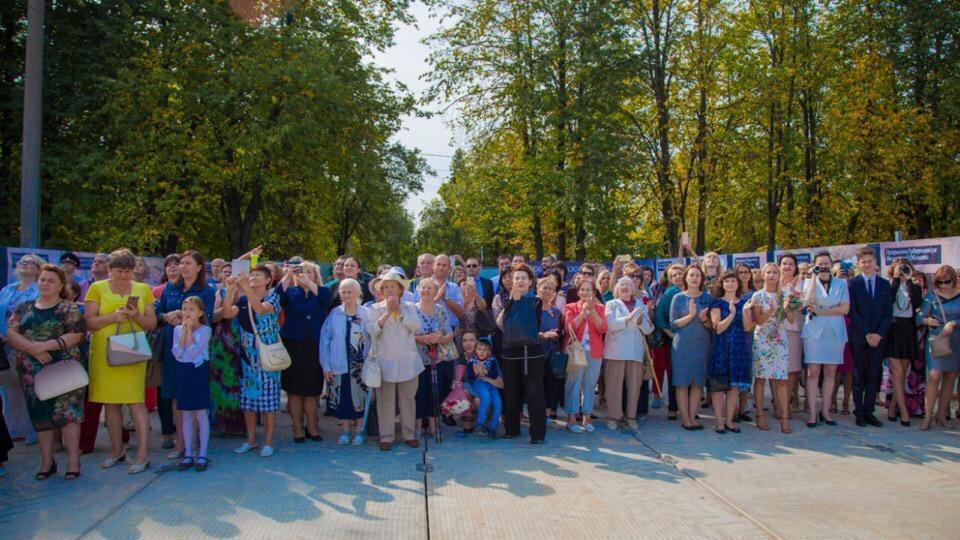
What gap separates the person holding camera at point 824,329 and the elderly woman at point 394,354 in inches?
175

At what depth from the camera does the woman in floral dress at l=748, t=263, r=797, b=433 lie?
749 cm

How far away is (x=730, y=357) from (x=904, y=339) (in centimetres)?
227

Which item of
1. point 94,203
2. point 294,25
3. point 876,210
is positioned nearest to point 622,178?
point 876,210

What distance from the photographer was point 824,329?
7809mm

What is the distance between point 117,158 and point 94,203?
4.43 ft

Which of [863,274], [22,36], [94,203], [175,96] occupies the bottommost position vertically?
[863,274]

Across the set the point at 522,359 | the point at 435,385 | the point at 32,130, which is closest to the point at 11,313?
the point at 435,385

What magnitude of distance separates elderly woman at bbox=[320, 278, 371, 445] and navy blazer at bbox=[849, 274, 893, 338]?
5586 mm

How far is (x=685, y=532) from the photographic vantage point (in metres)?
4.51

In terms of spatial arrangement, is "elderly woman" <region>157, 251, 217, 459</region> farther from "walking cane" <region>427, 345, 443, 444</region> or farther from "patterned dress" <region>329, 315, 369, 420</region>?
"walking cane" <region>427, 345, 443, 444</region>

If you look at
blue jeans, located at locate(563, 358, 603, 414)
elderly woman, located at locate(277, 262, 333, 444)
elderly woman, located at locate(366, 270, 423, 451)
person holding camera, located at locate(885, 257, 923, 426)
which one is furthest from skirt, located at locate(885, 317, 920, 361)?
elderly woman, located at locate(277, 262, 333, 444)

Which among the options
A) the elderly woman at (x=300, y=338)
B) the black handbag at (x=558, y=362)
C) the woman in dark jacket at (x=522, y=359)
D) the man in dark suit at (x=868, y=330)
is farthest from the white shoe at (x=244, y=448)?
the man in dark suit at (x=868, y=330)

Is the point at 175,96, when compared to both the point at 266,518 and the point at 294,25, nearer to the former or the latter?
the point at 294,25

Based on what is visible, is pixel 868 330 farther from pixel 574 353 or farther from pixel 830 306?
pixel 574 353
